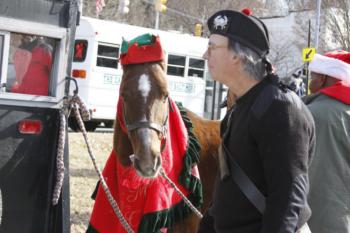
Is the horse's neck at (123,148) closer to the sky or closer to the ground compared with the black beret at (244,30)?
closer to the ground

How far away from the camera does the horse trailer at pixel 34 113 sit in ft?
10.6

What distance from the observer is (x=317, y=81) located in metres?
3.76

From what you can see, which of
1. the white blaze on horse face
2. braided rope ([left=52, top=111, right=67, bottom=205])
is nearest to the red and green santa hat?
the white blaze on horse face

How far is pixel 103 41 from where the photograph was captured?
1614 centimetres

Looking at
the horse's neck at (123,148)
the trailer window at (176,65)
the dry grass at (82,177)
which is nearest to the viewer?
the horse's neck at (123,148)

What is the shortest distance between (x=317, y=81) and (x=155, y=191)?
1.45m

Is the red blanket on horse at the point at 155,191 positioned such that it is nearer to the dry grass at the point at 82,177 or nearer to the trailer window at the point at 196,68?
the dry grass at the point at 82,177

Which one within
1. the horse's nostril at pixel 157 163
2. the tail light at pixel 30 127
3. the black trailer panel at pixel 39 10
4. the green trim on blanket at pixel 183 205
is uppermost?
the black trailer panel at pixel 39 10

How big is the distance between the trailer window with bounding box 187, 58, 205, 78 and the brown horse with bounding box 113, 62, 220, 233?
A: 577 inches

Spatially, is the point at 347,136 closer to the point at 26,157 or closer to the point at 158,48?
the point at 158,48

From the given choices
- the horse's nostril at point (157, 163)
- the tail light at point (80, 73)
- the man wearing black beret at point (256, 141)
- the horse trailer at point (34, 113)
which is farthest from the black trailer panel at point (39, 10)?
the tail light at point (80, 73)

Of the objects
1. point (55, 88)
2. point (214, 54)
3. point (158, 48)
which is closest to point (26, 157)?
point (55, 88)

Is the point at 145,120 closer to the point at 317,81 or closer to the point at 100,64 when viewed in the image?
the point at 317,81

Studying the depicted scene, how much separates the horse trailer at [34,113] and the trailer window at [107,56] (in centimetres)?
1305
